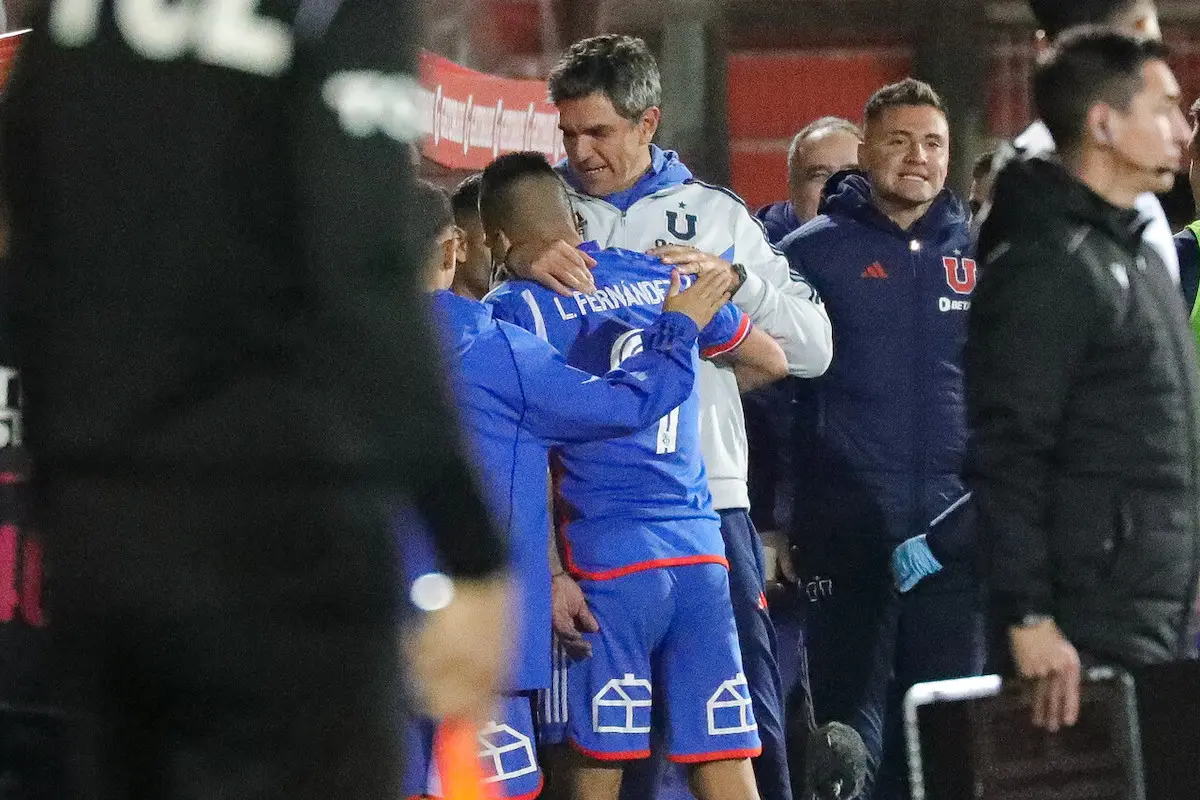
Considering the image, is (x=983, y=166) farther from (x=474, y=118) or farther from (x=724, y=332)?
(x=724, y=332)

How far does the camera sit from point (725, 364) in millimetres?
4988

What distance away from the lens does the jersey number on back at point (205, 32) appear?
1805 millimetres

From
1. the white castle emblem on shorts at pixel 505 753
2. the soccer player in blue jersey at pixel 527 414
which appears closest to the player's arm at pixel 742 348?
the soccer player in blue jersey at pixel 527 414

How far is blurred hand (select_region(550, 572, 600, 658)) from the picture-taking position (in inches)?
175

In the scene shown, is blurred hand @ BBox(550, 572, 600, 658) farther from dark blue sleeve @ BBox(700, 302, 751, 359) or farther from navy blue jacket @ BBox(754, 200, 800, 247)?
navy blue jacket @ BBox(754, 200, 800, 247)

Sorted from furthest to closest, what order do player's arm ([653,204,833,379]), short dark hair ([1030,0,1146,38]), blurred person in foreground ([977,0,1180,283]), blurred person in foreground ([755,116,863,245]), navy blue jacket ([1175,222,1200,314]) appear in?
blurred person in foreground ([755,116,863,245]), navy blue jacket ([1175,222,1200,314]), player's arm ([653,204,833,379]), short dark hair ([1030,0,1146,38]), blurred person in foreground ([977,0,1180,283])

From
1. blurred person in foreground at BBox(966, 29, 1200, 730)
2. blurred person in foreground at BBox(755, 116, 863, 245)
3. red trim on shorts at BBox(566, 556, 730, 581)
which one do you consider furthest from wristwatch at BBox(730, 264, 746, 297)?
blurred person in foreground at BBox(755, 116, 863, 245)

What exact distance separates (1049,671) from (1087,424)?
0.46 meters

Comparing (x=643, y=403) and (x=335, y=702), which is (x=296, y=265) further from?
(x=643, y=403)

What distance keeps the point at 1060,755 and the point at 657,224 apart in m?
1.97

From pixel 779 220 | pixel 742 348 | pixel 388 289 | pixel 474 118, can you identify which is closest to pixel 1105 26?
pixel 742 348

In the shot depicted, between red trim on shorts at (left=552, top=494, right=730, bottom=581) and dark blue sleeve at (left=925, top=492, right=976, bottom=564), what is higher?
dark blue sleeve at (left=925, top=492, right=976, bottom=564)

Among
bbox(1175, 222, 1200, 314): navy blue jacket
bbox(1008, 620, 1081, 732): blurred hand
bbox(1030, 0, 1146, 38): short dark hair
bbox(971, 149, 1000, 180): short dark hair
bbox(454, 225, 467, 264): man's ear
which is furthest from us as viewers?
bbox(971, 149, 1000, 180): short dark hair

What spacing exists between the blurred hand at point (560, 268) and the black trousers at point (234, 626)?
8.72 ft
